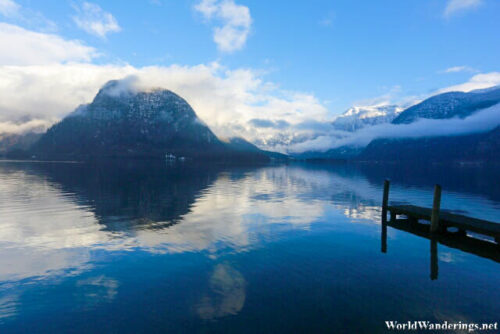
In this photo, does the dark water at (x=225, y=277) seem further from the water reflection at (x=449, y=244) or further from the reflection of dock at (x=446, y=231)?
the reflection of dock at (x=446, y=231)

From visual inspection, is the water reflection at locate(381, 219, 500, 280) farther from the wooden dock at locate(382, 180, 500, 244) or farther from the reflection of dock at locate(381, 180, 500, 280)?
the wooden dock at locate(382, 180, 500, 244)

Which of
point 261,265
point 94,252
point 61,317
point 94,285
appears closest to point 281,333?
point 261,265

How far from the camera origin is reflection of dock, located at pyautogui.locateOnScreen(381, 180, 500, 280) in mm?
24625

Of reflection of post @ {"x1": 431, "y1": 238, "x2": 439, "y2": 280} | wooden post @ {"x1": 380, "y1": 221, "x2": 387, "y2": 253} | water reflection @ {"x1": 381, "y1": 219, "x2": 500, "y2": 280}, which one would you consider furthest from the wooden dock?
reflection of post @ {"x1": 431, "y1": 238, "x2": 439, "y2": 280}

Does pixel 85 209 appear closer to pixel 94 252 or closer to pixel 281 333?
pixel 94 252

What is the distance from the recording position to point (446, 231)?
29969 millimetres

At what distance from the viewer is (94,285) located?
58.8ft

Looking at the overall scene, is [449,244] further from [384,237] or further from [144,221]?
[144,221]

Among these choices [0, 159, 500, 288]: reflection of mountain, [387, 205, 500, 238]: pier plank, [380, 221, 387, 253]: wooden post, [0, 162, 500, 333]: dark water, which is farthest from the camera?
[380, 221, 387, 253]: wooden post

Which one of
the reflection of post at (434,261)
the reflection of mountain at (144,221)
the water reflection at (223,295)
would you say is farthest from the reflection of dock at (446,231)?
the water reflection at (223,295)

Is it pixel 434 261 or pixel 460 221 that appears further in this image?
pixel 460 221

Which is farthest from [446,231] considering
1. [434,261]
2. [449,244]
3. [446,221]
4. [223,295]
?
[223,295]

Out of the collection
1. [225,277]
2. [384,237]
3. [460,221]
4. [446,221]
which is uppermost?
[460,221]

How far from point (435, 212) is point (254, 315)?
24.2 m
